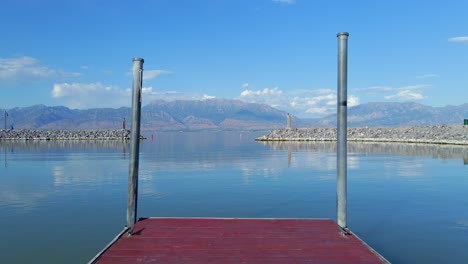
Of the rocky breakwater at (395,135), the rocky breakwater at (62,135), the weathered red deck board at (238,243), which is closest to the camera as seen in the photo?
the weathered red deck board at (238,243)

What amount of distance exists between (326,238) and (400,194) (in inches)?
446

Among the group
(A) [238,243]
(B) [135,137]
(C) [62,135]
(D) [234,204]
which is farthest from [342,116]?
(C) [62,135]

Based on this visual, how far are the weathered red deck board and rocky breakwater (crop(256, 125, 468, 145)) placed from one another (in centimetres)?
6246

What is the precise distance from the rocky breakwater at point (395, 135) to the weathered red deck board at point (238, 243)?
2459 inches

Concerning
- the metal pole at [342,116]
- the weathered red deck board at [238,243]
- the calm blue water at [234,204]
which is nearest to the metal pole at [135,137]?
the weathered red deck board at [238,243]

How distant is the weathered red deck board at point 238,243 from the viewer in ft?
24.6

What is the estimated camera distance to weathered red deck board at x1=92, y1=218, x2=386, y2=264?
296 inches

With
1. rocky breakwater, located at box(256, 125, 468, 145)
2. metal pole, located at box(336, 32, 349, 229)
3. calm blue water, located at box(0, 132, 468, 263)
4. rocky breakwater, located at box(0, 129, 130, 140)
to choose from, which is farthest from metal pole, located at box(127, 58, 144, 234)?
rocky breakwater, located at box(0, 129, 130, 140)

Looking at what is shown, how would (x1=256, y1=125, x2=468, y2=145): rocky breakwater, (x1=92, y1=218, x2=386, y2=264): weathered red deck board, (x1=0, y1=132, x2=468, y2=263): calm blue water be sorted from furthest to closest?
(x1=256, y1=125, x2=468, y2=145): rocky breakwater, (x1=0, y1=132, x2=468, y2=263): calm blue water, (x1=92, y1=218, x2=386, y2=264): weathered red deck board

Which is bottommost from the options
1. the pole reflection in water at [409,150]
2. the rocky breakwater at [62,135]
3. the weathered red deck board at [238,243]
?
the weathered red deck board at [238,243]

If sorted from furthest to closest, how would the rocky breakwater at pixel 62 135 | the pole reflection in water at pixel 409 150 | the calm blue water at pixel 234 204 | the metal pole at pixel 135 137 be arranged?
the rocky breakwater at pixel 62 135
the pole reflection in water at pixel 409 150
the calm blue water at pixel 234 204
the metal pole at pixel 135 137

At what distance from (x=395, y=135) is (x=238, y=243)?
8275cm

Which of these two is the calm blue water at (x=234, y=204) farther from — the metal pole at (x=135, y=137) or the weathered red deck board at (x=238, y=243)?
the weathered red deck board at (x=238, y=243)

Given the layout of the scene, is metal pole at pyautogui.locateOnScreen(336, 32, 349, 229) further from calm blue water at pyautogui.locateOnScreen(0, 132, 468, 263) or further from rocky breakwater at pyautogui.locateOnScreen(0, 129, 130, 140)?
rocky breakwater at pyautogui.locateOnScreen(0, 129, 130, 140)
